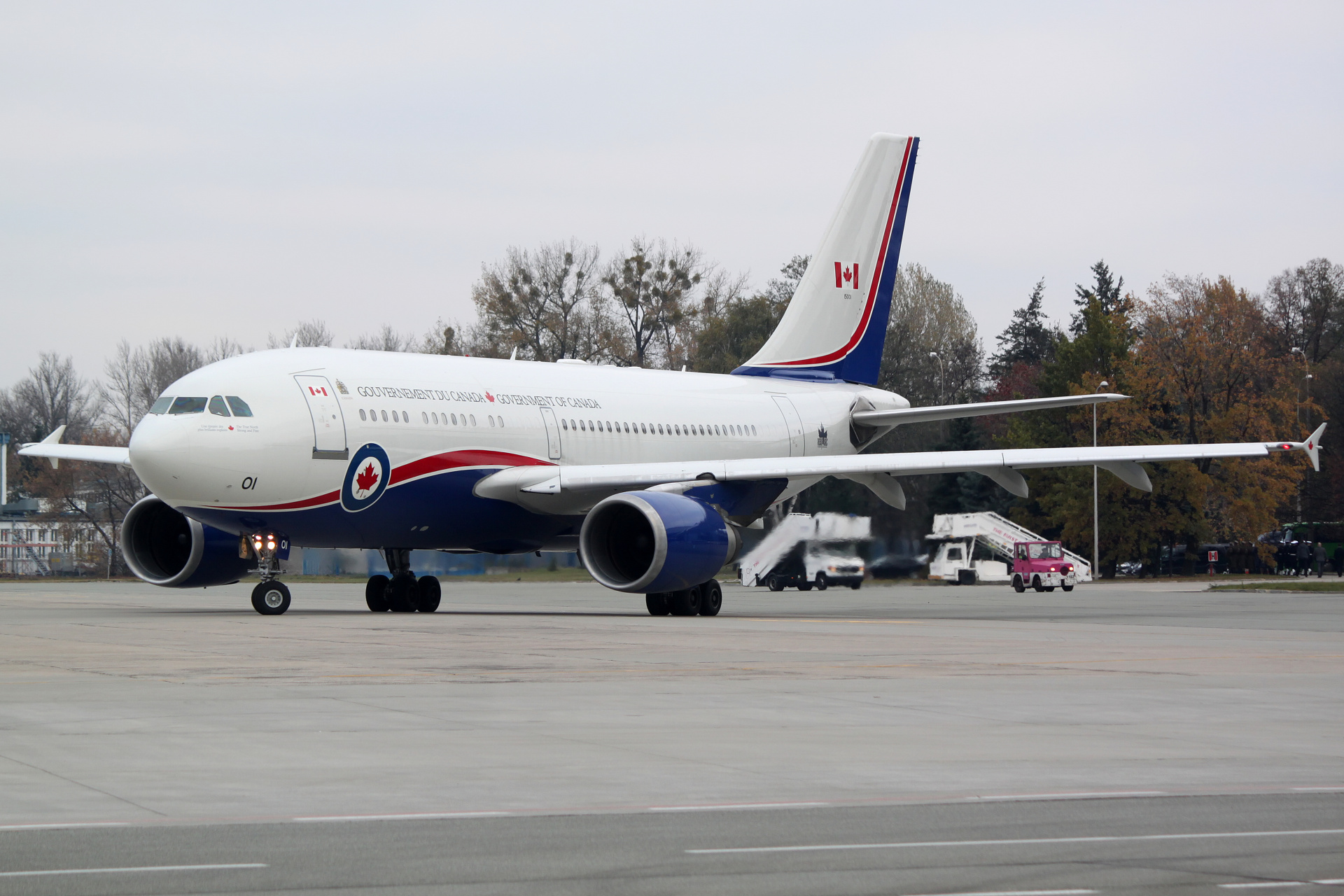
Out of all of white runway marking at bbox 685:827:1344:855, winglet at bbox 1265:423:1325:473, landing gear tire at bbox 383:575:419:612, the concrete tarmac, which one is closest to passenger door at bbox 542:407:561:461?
landing gear tire at bbox 383:575:419:612

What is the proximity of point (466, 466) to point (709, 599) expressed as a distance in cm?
472

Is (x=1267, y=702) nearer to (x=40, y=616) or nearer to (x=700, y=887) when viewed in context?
(x=700, y=887)

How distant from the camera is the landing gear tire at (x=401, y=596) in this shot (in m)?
28.5

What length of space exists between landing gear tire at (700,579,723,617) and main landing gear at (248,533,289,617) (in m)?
6.91

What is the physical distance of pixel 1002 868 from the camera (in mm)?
6273

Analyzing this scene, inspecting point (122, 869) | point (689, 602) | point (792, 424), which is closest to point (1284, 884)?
point (122, 869)

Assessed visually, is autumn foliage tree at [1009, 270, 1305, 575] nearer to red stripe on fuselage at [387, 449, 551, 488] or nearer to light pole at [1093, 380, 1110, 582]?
light pole at [1093, 380, 1110, 582]

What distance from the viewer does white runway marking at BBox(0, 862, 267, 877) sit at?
6.05m

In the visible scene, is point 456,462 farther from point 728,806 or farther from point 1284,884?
point 1284,884

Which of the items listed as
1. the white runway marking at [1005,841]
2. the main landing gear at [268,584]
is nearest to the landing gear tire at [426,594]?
the main landing gear at [268,584]

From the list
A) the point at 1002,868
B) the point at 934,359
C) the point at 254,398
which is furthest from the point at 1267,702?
the point at 934,359

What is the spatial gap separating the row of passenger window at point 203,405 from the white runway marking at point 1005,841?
19182 millimetres

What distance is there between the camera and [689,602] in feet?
89.9

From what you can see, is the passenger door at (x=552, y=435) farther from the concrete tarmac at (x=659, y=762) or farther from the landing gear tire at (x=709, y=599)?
the concrete tarmac at (x=659, y=762)
